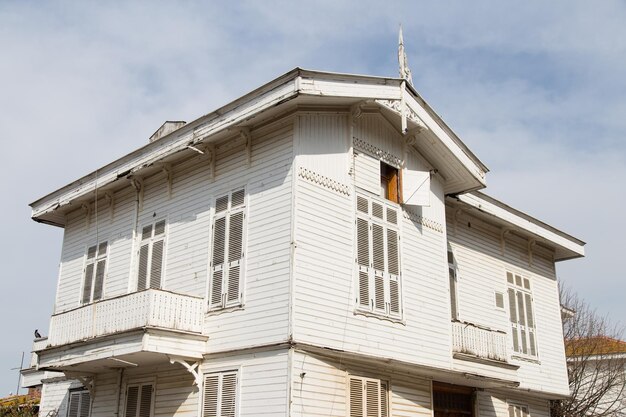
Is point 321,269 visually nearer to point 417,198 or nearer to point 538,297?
point 417,198

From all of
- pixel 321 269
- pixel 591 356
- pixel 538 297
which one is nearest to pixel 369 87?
pixel 321 269

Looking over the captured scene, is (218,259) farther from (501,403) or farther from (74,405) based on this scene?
(501,403)

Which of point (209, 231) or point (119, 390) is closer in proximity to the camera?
point (209, 231)

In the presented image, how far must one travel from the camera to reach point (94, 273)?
2006 centimetres

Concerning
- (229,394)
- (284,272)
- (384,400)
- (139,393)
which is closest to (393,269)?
(384,400)

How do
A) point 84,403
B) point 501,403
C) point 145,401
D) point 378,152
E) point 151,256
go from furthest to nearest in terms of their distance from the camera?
point 501,403, point 84,403, point 151,256, point 378,152, point 145,401

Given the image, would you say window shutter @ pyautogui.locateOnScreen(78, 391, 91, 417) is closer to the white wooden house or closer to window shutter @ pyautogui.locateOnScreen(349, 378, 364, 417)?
the white wooden house

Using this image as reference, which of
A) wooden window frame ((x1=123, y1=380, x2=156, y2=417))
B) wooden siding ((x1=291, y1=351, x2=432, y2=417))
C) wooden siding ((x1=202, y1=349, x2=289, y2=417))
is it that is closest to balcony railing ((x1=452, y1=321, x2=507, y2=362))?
wooden siding ((x1=291, y1=351, x2=432, y2=417))

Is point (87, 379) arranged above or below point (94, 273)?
below

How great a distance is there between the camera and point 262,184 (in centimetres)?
1580

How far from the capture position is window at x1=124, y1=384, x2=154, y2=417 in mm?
16812

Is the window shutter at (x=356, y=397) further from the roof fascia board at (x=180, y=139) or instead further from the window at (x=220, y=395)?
the roof fascia board at (x=180, y=139)

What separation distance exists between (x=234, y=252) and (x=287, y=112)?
339 cm

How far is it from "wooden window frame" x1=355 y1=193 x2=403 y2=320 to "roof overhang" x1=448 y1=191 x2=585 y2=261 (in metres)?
4.35
